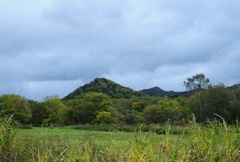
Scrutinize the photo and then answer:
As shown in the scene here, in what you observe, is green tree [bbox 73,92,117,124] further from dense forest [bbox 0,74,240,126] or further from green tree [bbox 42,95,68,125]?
green tree [bbox 42,95,68,125]

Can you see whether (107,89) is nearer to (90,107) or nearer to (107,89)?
(107,89)

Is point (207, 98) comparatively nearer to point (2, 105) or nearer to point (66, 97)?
point (2, 105)

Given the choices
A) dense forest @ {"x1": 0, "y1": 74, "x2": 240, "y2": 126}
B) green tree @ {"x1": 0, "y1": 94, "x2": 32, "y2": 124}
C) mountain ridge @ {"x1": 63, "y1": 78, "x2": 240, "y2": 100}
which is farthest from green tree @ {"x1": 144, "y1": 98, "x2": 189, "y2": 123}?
mountain ridge @ {"x1": 63, "y1": 78, "x2": 240, "y2": 100}

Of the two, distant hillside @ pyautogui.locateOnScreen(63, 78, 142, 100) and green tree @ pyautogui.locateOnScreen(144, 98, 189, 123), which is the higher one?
distant hillside @ pyautogui.locateOnScreen(63, 78, 142, 100)

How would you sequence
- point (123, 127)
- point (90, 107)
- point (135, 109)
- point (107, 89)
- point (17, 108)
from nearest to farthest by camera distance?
point (123, 127) → point (17, 108) → point (90, 107) → point (135, 109) → point (107, 89)

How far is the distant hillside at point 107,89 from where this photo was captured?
156 ft

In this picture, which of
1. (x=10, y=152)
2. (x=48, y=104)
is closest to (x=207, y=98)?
(x=48, y=104)

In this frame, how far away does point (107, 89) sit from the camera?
1927 inches

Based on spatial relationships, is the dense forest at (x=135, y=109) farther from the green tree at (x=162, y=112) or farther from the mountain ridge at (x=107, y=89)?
the mountain ridge at (x=107, y=89)

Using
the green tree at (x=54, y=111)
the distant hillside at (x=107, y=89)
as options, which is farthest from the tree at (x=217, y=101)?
the distant hillside at (x=107, y=89)

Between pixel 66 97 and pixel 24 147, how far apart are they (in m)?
46.4

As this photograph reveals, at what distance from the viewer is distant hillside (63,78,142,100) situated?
47.5m

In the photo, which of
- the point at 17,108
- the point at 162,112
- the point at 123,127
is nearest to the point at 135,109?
the point at 162,112

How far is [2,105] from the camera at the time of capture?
30.7 m
